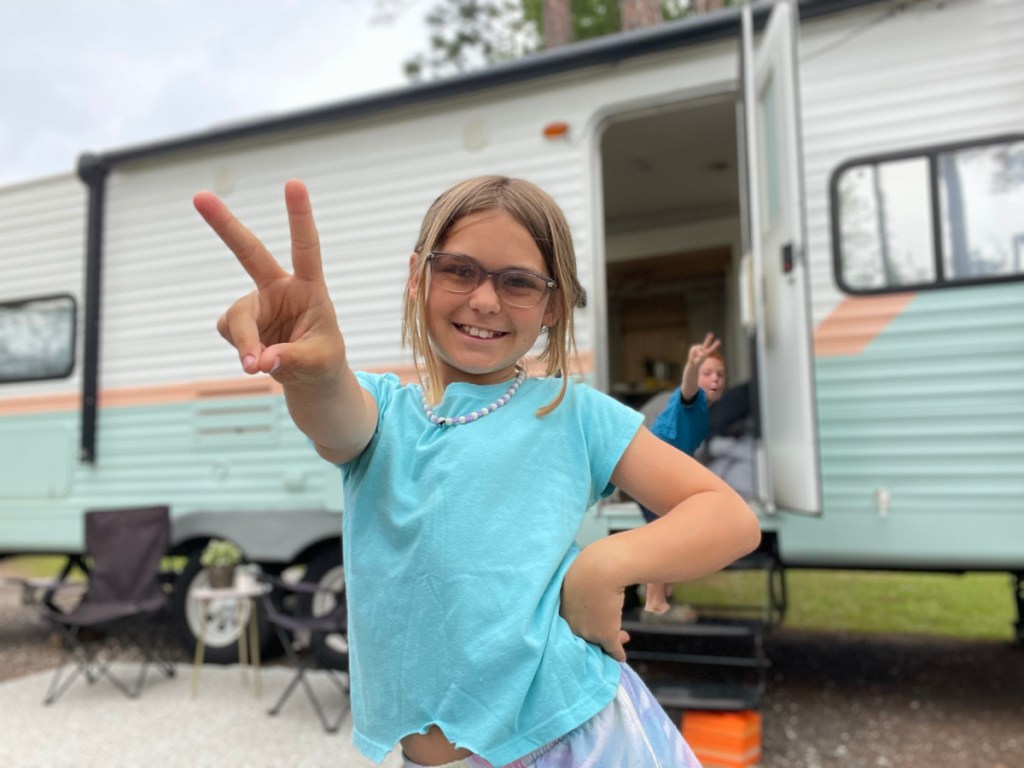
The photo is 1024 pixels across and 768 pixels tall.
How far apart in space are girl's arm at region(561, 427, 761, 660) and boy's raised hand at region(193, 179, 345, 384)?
0.35 metres

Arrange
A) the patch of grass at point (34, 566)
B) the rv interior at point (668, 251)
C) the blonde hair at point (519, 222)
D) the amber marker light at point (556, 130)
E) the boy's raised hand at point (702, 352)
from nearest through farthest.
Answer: the blonde hair at point (519, 222) < the boy's raised hand at point (702, 352) < the amber marker light at point (556, 130) < the rv interior at point (668, 251) < the patch of grass at point (34, 566)

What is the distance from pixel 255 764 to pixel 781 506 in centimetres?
229

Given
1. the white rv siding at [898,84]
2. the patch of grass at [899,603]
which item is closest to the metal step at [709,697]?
the patch of grass at [899,603]

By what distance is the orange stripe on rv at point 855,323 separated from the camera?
135 inches

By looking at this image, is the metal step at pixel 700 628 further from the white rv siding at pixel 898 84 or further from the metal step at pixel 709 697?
the white rv siding at pixel 898 84

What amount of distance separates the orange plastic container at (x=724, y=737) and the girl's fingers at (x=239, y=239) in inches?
107

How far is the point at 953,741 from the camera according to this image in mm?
3434

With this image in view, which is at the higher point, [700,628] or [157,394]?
[157,394]

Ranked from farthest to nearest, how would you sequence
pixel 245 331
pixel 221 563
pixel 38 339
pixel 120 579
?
pixel 38 339
pixel 120 579
pixel 221 563
pixel 245 331

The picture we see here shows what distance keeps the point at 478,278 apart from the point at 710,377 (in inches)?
19.3

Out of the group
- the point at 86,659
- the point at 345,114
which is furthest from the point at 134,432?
the point at 345,114

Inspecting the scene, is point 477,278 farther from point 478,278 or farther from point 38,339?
point 38,339

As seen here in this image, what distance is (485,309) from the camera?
38.0 inches

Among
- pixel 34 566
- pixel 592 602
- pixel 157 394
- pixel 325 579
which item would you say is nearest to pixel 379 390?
pixel 592 602
